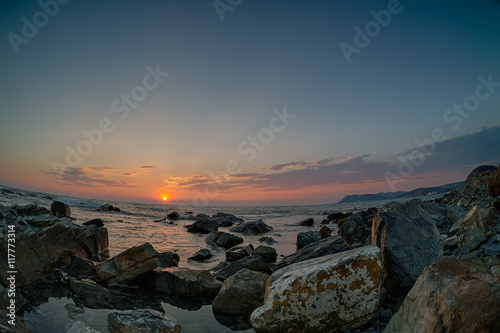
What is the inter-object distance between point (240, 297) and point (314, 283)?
2.40 m

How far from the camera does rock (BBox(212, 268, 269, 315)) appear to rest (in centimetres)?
584

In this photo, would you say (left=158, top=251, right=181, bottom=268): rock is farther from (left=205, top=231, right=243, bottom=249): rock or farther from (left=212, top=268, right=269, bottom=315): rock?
(left=205, top=231, right=243, bottom=249): rock

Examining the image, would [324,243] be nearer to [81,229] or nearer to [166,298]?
[166,298]

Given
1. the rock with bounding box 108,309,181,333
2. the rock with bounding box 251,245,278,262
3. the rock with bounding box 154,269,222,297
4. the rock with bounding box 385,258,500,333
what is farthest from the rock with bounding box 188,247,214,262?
the rock with bounding box 385,258,500,333

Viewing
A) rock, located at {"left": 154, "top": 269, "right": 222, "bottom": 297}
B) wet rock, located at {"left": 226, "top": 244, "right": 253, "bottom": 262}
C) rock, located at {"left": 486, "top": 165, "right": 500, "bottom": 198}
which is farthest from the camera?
wet rock, located at {"left": 226, "top": 244, "right": 253, "bottom": 262}

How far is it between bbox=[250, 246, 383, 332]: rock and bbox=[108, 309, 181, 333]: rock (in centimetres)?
181

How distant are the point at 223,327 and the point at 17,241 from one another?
6.30 m

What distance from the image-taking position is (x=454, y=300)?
2875 mm

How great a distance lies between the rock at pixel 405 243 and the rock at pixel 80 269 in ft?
26.1

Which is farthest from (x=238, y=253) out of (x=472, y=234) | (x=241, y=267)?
(x=472, y=234)

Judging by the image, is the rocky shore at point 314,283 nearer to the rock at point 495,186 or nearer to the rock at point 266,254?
the rock at point 495,186

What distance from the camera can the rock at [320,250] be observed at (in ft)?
25.5

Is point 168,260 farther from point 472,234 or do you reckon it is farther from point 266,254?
point 472,234

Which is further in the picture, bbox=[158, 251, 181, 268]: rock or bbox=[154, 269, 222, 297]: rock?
bbox=[158, 251, 181, 268]: rock
